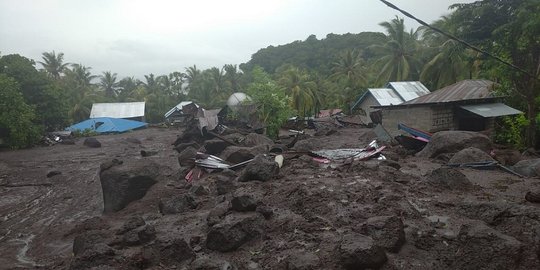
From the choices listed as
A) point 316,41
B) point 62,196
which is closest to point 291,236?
point 62,196

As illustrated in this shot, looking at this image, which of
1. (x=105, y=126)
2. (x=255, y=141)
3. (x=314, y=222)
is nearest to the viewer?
(x=314, y=222)

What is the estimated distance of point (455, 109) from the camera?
17.2 meters

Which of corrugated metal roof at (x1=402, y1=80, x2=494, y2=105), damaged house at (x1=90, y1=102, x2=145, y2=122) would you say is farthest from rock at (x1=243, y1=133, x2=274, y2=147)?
damaged house at (x1=90, y1=102, x2=145, y2=122)

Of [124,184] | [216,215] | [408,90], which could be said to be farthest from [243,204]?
[408,90]

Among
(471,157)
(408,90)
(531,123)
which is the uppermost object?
(408,90)

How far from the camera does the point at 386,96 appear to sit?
28.5m

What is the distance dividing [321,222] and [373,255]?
184 centimetres

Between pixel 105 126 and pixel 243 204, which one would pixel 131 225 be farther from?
pixel 105 126

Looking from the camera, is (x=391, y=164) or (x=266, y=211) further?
(x=391, y=164)

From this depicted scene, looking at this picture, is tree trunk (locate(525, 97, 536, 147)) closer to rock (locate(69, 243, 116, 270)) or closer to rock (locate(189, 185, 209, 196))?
rock (locate(189, 185, 209, 196))

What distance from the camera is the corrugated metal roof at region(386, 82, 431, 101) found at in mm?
28391

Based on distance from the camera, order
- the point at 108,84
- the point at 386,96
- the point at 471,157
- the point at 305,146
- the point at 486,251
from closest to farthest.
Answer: the point at 486,251, the point at 471,157, the point at 305,146, the point at 386,96, the point at 108,84

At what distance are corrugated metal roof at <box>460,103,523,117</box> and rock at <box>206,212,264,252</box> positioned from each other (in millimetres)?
12982

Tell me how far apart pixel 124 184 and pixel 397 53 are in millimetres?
28744
